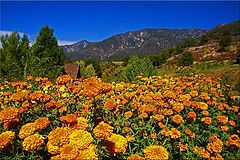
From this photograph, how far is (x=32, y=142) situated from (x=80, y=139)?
0.35 meters

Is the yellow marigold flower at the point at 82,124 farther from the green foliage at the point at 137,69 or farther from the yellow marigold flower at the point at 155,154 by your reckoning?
the green foliage at the point at 137,69

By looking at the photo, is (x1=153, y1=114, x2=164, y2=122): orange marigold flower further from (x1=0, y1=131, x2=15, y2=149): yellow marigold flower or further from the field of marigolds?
(x1=0, y1=131, x2=15, y2=149): yellow marigold flower

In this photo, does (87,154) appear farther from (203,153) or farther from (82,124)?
(203,153)

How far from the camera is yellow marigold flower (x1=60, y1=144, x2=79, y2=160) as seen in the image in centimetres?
175

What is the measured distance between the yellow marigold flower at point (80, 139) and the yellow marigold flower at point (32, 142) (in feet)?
0.80

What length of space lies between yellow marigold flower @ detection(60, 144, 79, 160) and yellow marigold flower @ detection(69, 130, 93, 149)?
4 centimetres

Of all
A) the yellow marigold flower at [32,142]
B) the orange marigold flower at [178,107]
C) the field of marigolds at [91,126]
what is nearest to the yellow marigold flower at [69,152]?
the field of marigolds at [91,126]

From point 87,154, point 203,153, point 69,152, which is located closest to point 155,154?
point 87,154

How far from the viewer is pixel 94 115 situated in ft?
8.84

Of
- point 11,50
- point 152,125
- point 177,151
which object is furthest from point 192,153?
point 11,50

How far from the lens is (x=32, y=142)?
6.38 ft

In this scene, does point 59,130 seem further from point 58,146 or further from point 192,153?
point 192,153

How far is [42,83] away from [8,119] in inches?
82.0

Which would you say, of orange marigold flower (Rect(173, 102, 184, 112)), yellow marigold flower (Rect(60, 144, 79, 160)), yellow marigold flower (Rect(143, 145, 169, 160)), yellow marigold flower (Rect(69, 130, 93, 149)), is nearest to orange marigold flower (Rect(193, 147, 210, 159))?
orange marigold flower (Rect(173, 102, 184, 112))
